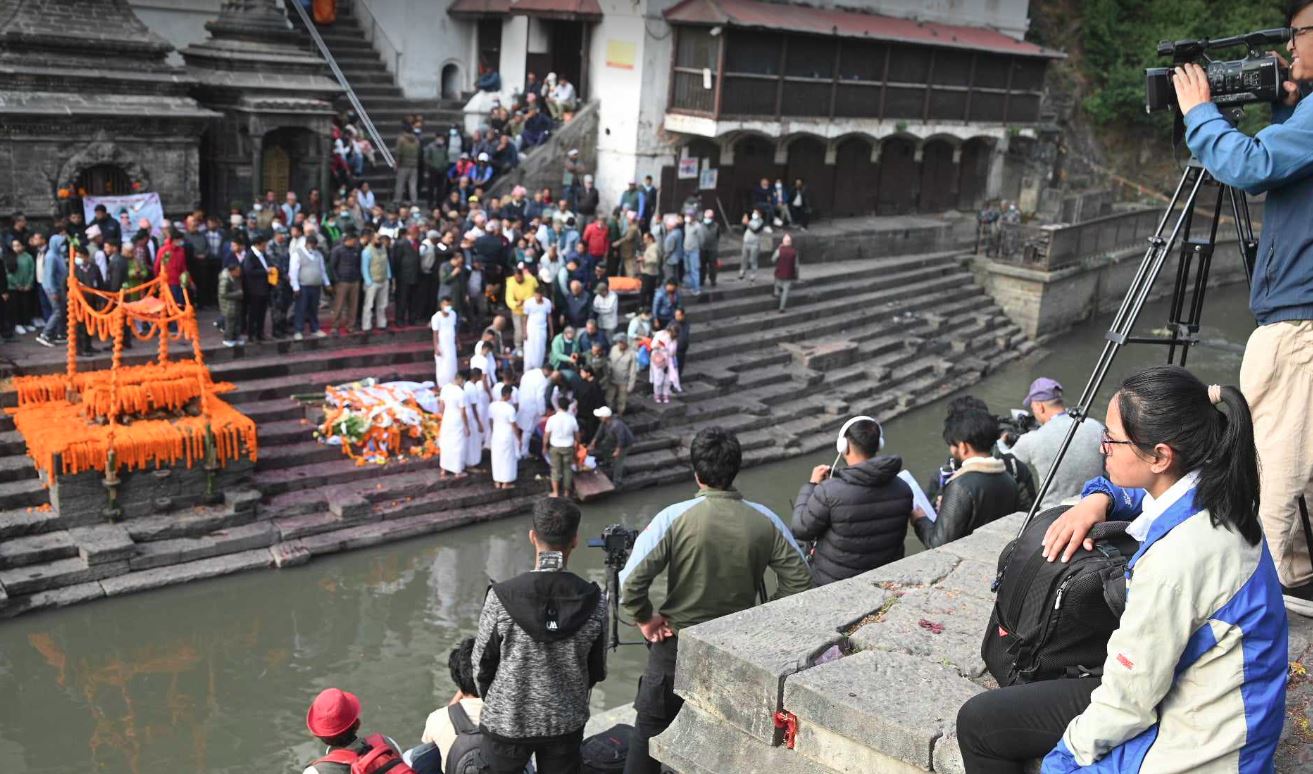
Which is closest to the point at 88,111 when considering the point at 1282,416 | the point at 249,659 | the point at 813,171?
the point at 249,659

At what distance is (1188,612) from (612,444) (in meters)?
12.5

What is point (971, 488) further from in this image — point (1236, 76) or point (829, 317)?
point (829, 317)

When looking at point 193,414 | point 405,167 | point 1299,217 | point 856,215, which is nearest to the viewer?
point 1299,217

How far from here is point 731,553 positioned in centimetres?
496

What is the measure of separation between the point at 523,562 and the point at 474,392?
7.70 ft

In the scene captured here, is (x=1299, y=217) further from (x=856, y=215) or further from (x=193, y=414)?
(x=856, y=215)

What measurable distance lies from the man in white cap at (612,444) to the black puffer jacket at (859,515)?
→ 8712mm

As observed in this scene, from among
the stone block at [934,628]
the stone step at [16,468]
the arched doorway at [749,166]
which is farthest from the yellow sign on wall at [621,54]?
the stone block at [934,628]

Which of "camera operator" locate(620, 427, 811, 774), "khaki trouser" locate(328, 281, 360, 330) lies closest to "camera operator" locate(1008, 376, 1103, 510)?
"camera operator" locate(620, 427, 811, 774)

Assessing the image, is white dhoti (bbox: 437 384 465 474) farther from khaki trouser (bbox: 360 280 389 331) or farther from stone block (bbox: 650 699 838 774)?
stone block (bbox: 650 699 838 774)

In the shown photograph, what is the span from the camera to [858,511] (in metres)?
5.92

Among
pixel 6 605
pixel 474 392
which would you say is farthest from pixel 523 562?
pixel 6 605

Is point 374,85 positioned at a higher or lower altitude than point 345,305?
higher

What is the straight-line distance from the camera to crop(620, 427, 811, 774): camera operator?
4922mm
